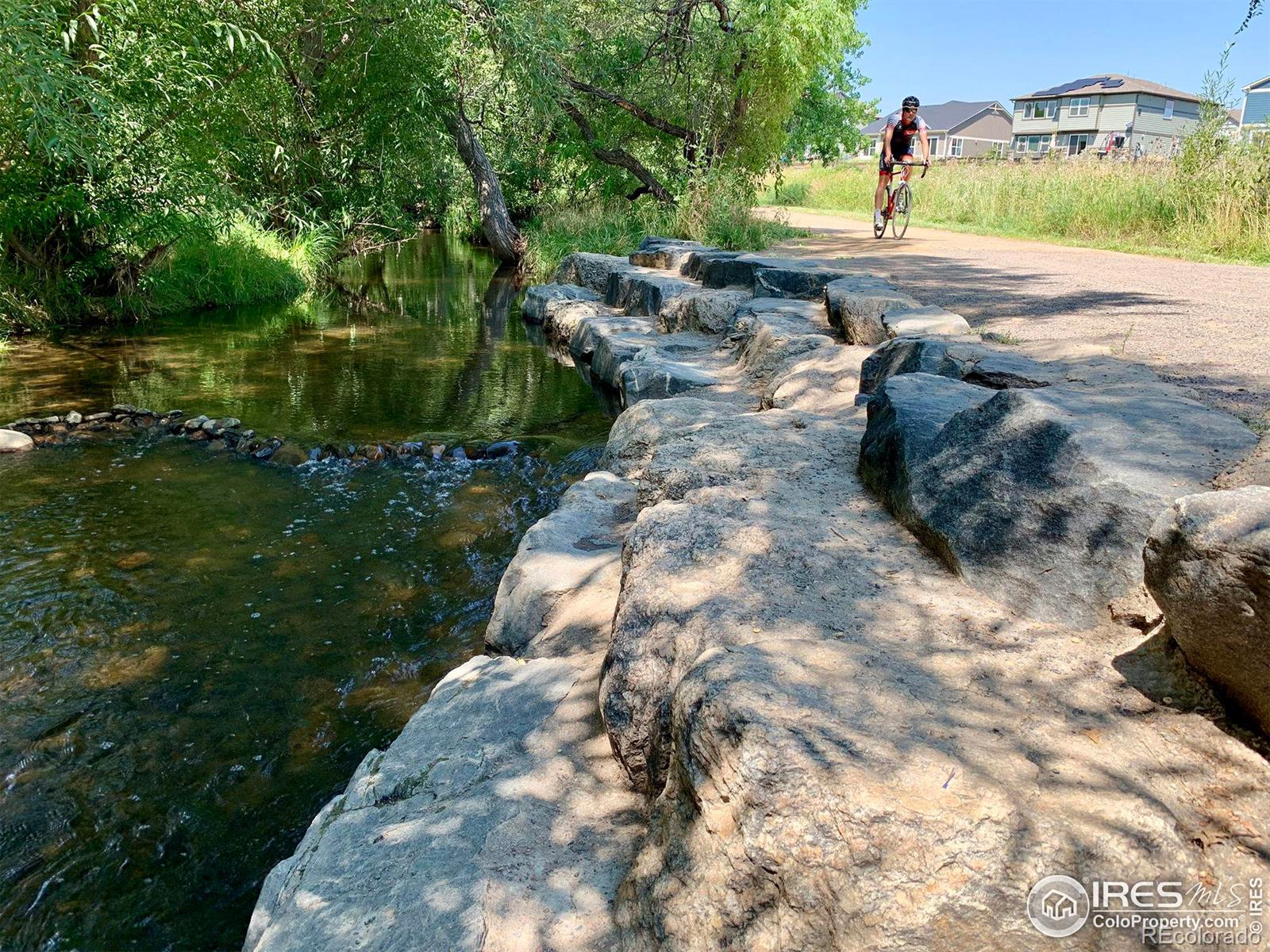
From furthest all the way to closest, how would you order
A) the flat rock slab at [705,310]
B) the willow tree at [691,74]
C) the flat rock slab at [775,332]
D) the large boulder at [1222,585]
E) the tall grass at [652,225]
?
the willow tree at [691,74] < the tall grass at [652,225] < the flat rock slab at [705,310] < the flat rock slab at [775,332] < the large boulder at [1222,585]

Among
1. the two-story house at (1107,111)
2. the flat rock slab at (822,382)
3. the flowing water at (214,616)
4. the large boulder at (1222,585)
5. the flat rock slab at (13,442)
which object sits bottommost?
the flowing water at (214,616)

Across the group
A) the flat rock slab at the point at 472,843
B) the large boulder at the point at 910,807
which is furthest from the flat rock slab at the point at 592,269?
the large boulder at the point at 910,807

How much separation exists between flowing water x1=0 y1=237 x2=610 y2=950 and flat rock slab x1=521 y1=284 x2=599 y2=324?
3448 mm

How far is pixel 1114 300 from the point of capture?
22.1ft

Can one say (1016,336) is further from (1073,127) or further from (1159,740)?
(1073,127)

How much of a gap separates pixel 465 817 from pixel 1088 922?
150cm

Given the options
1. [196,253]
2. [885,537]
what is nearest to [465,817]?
[885,537]

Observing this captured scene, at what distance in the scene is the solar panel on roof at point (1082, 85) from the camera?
54531 mm

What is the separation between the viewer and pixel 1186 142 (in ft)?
37.6

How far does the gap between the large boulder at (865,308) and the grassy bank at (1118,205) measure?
5.70 m

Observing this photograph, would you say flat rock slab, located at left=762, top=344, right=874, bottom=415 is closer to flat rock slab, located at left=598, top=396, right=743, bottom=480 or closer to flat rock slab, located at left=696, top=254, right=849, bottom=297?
flat rock slab, located at left=598, top=396, right=743, bottom=480

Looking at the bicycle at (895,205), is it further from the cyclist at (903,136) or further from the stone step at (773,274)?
the stone step at (773,274)

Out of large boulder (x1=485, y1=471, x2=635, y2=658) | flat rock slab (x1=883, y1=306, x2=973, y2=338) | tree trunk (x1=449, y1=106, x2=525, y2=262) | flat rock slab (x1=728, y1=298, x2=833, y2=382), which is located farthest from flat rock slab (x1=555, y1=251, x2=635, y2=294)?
large boulder (x1=485, y1=471, x2=635, y2=658)

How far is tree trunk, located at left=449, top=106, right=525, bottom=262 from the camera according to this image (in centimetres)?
1714
